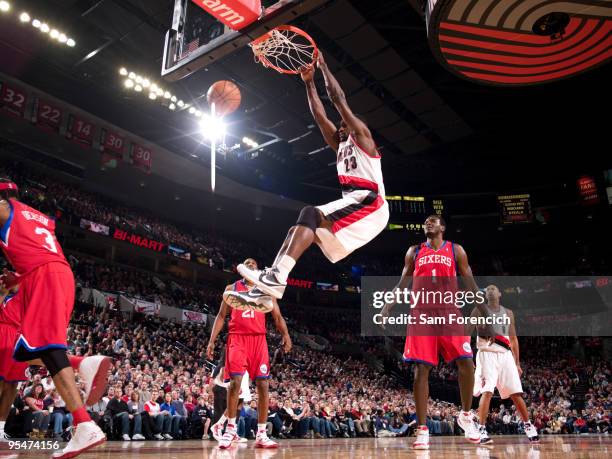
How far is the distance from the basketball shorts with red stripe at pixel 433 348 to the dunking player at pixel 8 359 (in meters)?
3.50

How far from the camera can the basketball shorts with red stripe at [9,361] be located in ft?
13.6

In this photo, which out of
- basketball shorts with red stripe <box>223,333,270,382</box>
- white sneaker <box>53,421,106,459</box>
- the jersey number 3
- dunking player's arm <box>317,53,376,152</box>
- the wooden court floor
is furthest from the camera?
basketball shorts with red stripe <box>223,333,270,382</box>

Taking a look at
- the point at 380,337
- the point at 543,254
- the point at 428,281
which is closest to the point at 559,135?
the point at 543,254

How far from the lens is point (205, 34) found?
6836mm

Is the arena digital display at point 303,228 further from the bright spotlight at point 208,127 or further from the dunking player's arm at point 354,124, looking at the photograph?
the bright spotlight at point 208,127

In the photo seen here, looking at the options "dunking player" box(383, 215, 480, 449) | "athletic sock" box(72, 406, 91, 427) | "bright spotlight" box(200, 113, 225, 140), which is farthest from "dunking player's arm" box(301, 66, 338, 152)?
"bright spotlight" box(200, 113, 225, 140)

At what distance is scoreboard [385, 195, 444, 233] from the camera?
24.9 meters

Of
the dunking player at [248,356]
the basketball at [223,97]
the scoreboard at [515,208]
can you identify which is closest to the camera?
the dunking player at [248,356]

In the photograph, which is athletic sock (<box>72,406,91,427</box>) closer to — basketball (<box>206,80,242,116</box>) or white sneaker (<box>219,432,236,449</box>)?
white sneaker (<box>219,432,236,449</box>)

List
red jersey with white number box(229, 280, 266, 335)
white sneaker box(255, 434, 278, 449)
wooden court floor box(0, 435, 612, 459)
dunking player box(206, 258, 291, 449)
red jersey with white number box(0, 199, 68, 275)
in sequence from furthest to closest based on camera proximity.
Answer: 1. red jersey with white number box(229, 280, 266, 335)
2. dunking player box(206, 258, 291, 449)
3. white sneaker box(255, 434, 278, 449)
4. wooden court floor box(0, 435, 612, 459)
5. red jersey with white number box(0, 199, 68, 275)

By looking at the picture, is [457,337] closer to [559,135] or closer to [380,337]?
[559,135]

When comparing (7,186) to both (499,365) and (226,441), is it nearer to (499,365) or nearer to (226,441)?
(226,441)

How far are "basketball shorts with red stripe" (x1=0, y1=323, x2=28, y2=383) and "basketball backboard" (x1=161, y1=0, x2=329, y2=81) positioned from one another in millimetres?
4078

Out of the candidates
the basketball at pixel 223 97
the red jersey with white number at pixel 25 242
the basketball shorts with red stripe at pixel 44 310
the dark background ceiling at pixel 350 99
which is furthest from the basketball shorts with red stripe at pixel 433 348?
the dark background ceiling at pixel 350 99
